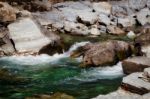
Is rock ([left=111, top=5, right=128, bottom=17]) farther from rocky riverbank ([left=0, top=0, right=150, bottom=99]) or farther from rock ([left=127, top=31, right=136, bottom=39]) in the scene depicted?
rock ([left=127, top=31, right=136, bottom=39])

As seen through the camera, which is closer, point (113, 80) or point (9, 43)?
point (113, 80)

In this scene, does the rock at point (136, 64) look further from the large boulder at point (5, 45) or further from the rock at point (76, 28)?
the rock at point (76, 28)

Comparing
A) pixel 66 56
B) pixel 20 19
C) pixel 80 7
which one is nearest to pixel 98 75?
pixel 66 56

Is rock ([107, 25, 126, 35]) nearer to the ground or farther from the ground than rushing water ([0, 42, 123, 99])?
nearer to the ground

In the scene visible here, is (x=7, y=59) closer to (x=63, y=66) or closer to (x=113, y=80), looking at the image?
(x=63, y=66)

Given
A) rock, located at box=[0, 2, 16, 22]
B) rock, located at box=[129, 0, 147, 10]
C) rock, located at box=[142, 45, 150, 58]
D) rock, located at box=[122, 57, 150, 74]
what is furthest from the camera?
rock, located at box=[129, 0, 147, 10]

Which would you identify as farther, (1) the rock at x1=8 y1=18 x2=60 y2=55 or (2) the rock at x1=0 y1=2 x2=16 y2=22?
(2) the rock at x1=0 y1=2 x2=16 y2=22

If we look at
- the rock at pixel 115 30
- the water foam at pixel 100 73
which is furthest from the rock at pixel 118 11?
the water foam at pixel 100 73

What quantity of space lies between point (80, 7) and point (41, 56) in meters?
→ 11.4

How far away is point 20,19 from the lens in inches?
702

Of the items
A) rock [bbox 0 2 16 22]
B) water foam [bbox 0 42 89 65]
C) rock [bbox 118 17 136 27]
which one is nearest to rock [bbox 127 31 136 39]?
rock [bbox 118 17 136 27]

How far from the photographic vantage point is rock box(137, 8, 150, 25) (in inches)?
962

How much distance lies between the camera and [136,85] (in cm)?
934

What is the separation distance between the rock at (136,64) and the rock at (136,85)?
2113 mm
